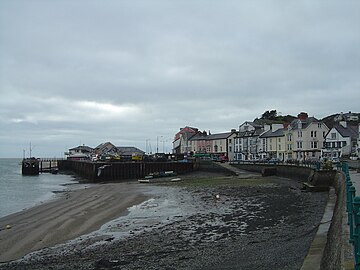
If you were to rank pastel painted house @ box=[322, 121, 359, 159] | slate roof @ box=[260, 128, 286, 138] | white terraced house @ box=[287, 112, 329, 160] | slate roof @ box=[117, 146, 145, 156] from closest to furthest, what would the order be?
pastel painted house @ box=[322, 121, 359, 159] < white terraced house @ box=[287, 112, 329, 160] < slate roof @ box=[260, 128, 286, 138] < slate roof @ box=[117, 146, 145, 156]

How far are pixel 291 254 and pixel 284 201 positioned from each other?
1236 cm

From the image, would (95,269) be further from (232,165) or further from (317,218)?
(232,165)

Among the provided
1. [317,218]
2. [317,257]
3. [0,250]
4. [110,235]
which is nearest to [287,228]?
[317,218]

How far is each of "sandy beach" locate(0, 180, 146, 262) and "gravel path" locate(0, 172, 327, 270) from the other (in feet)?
3.13

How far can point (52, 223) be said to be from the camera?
1930 cm

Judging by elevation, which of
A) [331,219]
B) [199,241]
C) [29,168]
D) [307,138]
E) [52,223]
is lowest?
[52,223]

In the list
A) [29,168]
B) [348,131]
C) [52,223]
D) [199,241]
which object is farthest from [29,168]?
[199,241]

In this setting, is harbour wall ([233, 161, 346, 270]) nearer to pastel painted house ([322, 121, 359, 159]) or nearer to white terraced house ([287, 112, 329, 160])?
white terraced house ([287, 112, 329, 160])

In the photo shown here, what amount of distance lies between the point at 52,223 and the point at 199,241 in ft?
30.2

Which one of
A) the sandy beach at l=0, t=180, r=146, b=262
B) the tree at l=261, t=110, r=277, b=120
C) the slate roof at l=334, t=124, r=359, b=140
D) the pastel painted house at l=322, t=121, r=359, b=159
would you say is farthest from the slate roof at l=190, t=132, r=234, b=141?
the sandy beach at l=0, t=180, r=146, b=262

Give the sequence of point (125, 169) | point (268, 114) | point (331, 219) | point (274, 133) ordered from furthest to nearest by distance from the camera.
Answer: point (268, 114), point (274, 133), point (125, 169), point (331, 219)

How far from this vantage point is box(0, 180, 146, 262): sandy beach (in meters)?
15.0

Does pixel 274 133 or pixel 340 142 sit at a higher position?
pixel 274 133

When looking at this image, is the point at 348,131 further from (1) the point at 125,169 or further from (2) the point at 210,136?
(2) the point at 210,136
